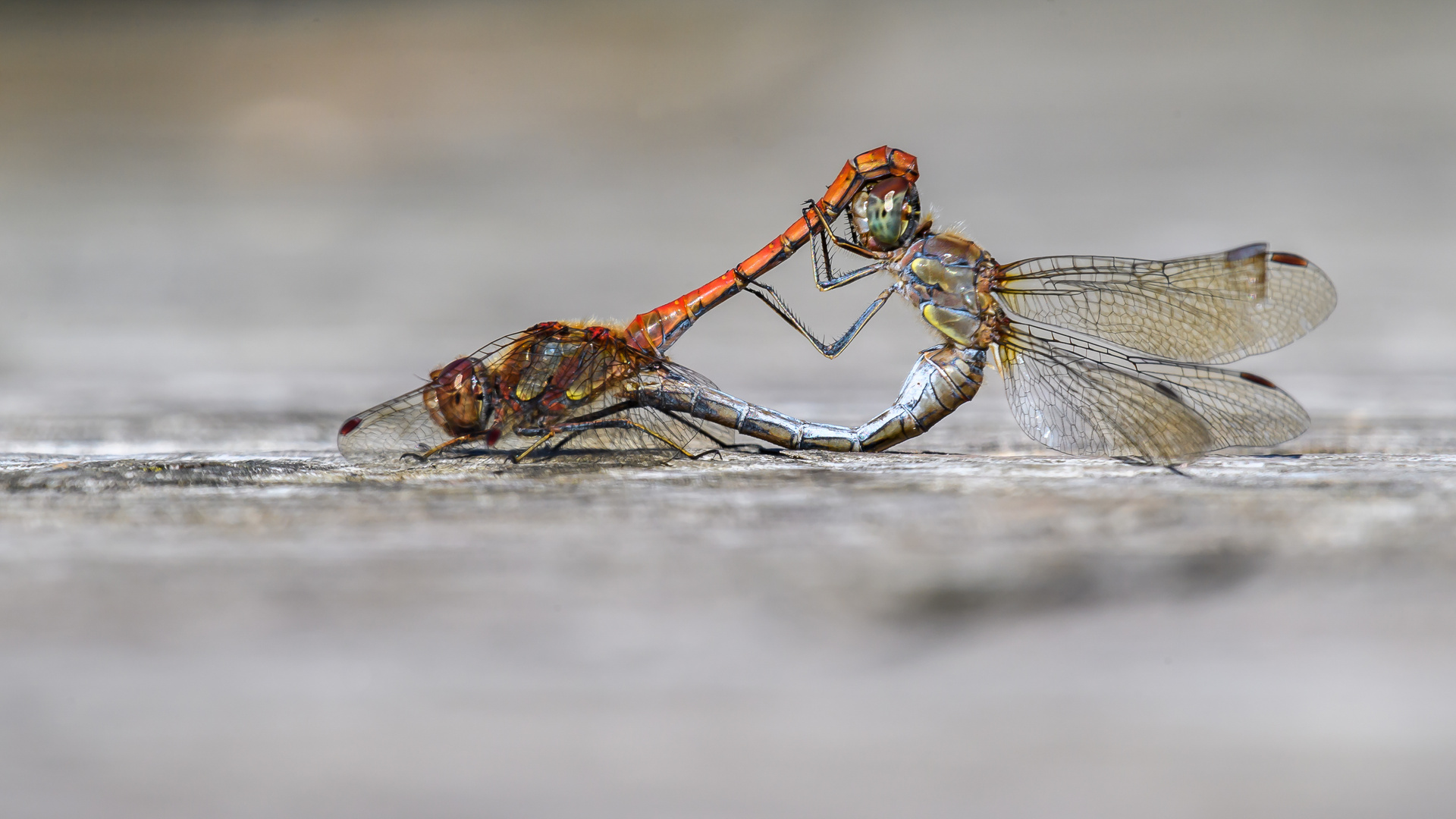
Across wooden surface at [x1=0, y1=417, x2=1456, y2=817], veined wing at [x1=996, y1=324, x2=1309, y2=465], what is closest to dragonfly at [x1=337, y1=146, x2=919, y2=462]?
veined wing at [x1=996, y1=324, x2=1309, y2=465]

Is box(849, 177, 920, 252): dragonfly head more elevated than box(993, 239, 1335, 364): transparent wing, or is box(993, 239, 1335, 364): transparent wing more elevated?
box(849, 177, 920, 252): dragonfly head

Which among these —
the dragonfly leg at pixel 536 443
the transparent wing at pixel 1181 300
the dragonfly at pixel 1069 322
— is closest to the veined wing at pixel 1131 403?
the dragonfly at pixel 1069 322

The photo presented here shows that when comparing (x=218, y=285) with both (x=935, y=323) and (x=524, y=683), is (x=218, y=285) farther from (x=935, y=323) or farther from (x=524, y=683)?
(x=524, y=683)

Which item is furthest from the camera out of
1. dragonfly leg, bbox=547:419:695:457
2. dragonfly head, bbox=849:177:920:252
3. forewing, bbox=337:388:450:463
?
dragonfly head, bbox=849:177:920:252

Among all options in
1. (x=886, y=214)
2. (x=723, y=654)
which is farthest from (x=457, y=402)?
(x=723, y=654)

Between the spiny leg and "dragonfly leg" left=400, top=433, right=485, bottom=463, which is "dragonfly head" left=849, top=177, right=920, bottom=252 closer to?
the spiny leg

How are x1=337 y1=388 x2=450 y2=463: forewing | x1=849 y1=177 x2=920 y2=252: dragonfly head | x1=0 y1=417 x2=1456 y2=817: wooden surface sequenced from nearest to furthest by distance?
x1=0 y1=417 x2=1456 y2=817: wooden surface → x1=337 y1=388 x2=450 y2=463: forewing → x1=849 y1=177 x2=920 y2=252: dragonfly head

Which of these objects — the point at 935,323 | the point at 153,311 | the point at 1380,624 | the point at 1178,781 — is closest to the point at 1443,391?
the point at 935,323
